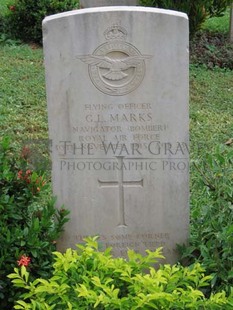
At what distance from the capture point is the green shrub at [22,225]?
162 inches

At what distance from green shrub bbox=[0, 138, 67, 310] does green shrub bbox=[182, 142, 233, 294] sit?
852 mm

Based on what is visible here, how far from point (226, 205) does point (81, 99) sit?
110cm

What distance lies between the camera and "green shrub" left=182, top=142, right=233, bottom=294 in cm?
416

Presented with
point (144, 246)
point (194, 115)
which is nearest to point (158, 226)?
point (144, 246)

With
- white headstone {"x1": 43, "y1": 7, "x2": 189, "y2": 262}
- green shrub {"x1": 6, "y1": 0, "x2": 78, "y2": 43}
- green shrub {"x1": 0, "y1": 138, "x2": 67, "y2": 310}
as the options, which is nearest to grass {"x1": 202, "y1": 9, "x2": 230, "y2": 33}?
green shrub {"x1": 6, "y1": 0, "x2": 78, "y2": 43}

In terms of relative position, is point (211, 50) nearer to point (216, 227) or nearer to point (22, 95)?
point (22, 95)

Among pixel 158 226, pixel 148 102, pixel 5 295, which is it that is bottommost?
pixel 5 295

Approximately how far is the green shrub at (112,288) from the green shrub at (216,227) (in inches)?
20.3

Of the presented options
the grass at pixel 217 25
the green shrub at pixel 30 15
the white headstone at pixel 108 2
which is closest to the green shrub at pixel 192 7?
the white headstone at pixel 108 2

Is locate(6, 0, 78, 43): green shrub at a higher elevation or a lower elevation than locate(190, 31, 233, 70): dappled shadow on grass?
higher

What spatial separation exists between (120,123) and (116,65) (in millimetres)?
356

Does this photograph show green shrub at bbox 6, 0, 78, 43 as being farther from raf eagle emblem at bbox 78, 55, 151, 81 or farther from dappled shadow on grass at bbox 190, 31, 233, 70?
raf eagle emblem at bbox 78, 55, 151, 81

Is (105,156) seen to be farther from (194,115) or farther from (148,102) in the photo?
(194,115)

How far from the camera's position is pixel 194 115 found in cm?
806
